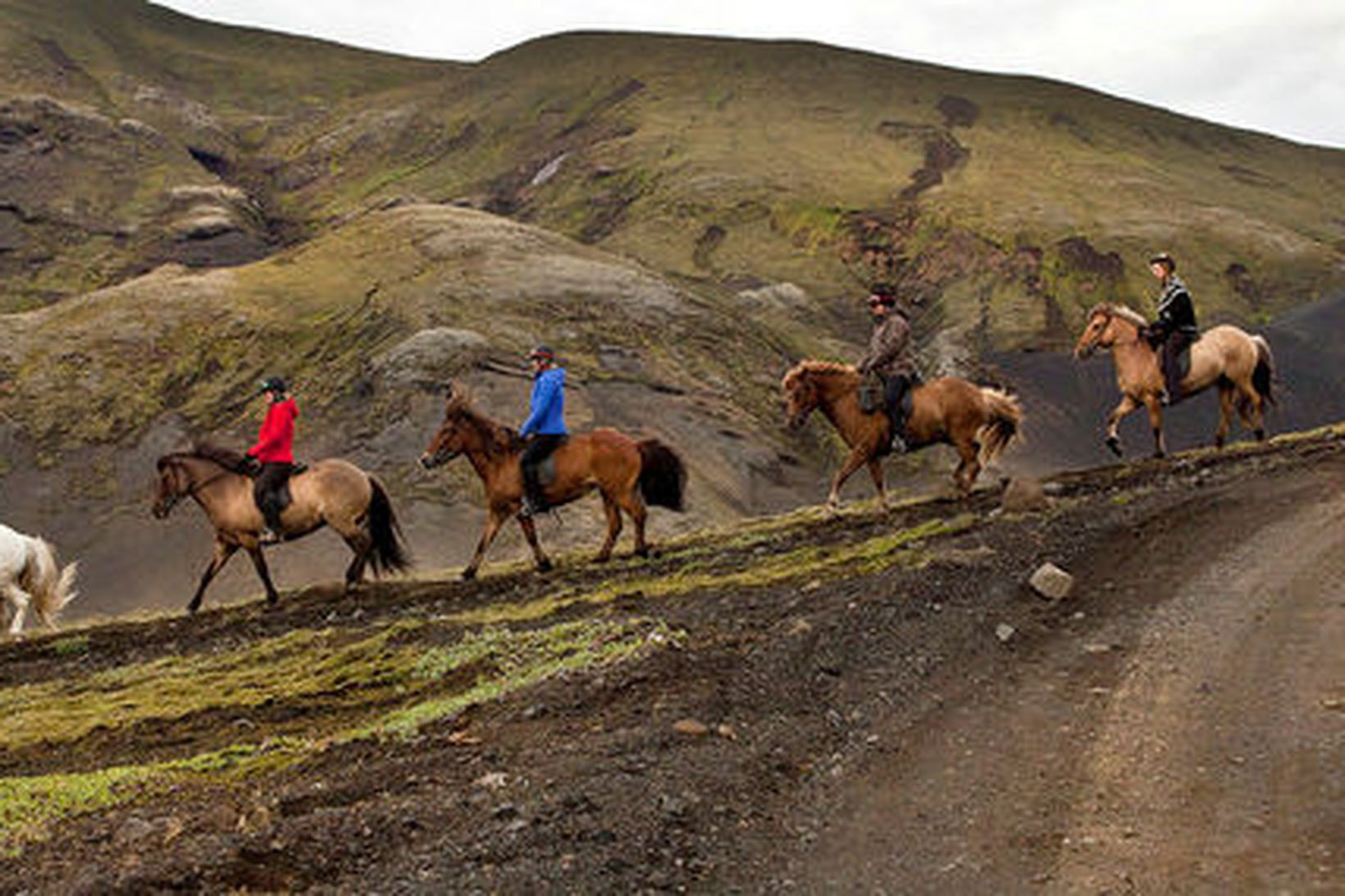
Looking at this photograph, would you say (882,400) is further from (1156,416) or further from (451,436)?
(451,436)

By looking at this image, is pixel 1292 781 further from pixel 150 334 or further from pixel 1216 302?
pixel 1216 302

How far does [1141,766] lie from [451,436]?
548 inches

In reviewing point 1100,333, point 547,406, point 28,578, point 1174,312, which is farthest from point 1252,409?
point 28,578

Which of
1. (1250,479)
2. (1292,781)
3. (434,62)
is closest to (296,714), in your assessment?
(1292,781)

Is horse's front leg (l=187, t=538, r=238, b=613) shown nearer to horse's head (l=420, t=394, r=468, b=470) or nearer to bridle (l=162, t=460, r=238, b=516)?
bridle (l=162, t=460, r=238, b=516)

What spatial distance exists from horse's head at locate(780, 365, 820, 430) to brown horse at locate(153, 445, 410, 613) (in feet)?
24.0

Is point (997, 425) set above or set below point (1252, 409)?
below

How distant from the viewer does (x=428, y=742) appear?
9.66 m

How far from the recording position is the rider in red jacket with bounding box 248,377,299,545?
19.7 metres

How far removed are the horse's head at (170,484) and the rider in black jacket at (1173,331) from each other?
18195 millimetres

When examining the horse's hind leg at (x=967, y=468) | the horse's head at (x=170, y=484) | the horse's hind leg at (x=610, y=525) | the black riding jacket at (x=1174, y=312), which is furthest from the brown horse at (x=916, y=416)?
the horse's head at (x=170, y=484)

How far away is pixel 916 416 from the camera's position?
1938 cm

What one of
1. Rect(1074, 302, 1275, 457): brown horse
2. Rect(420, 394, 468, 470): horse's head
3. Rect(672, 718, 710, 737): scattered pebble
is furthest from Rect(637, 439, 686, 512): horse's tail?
Rect(672, 718, 710, 737): scattered pebble

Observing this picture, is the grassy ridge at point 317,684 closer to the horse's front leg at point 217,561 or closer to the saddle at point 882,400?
the saddle at point 882,400
